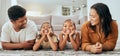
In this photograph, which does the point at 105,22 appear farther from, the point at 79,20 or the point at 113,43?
the point at 79,20

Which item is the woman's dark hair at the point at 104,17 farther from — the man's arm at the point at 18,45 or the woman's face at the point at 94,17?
the man's arm at the point at 18,45

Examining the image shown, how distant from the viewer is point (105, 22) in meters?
1.52

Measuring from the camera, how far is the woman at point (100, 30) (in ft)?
4.92

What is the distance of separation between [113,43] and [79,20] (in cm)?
335

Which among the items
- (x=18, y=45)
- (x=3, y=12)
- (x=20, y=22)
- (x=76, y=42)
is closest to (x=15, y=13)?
(x=20, y=22)

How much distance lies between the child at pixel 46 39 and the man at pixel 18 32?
0.08 metres

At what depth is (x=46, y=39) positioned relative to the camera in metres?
1.65

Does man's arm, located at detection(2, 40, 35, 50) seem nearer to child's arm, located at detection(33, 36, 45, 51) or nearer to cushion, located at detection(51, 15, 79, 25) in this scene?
child's arm, located at detection(33, 36, 45, 51)

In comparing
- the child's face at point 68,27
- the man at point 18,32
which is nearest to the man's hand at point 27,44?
the man at point 18,32

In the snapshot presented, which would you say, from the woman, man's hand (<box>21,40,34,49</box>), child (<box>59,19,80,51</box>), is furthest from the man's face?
the woman

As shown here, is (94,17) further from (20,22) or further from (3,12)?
(3,12)

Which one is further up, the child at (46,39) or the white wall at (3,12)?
the white wall at (3,12)

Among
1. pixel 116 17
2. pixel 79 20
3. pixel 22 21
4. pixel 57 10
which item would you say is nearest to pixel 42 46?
pixel 22 21

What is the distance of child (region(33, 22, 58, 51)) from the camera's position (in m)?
1.55
